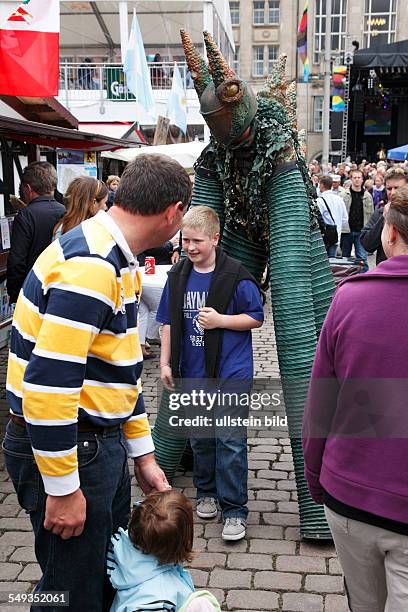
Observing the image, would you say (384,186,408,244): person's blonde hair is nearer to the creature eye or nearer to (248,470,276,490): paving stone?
the creature eye

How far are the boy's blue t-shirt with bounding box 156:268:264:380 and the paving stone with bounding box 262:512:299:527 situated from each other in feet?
2.75

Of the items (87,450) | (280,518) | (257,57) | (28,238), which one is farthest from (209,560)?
(257,57)

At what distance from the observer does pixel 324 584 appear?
3244 millimetres

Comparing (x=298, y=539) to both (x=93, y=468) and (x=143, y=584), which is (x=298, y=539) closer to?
(x=143, y=584)

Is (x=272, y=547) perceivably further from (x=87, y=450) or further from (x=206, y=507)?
Answer: (x=87, y=450)

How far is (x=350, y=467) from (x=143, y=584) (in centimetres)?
74

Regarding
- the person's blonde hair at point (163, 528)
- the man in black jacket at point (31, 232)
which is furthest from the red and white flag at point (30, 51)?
the person's blonde hair at point (163, 528)

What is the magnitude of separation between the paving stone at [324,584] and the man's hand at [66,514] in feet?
5.32

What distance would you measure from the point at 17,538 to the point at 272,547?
1346 mm

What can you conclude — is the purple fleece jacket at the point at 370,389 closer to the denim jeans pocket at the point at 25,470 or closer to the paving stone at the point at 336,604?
the denim jeans pocket at the point at 25,470

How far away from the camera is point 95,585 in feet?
7.06

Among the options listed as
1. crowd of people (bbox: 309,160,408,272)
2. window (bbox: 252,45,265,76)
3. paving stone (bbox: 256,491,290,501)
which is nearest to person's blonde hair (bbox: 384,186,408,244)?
paving stone (bbox: 256,491,290,501)

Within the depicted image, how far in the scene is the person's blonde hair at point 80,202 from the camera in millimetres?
4699

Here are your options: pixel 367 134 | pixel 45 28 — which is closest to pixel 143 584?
pixel 45 28
